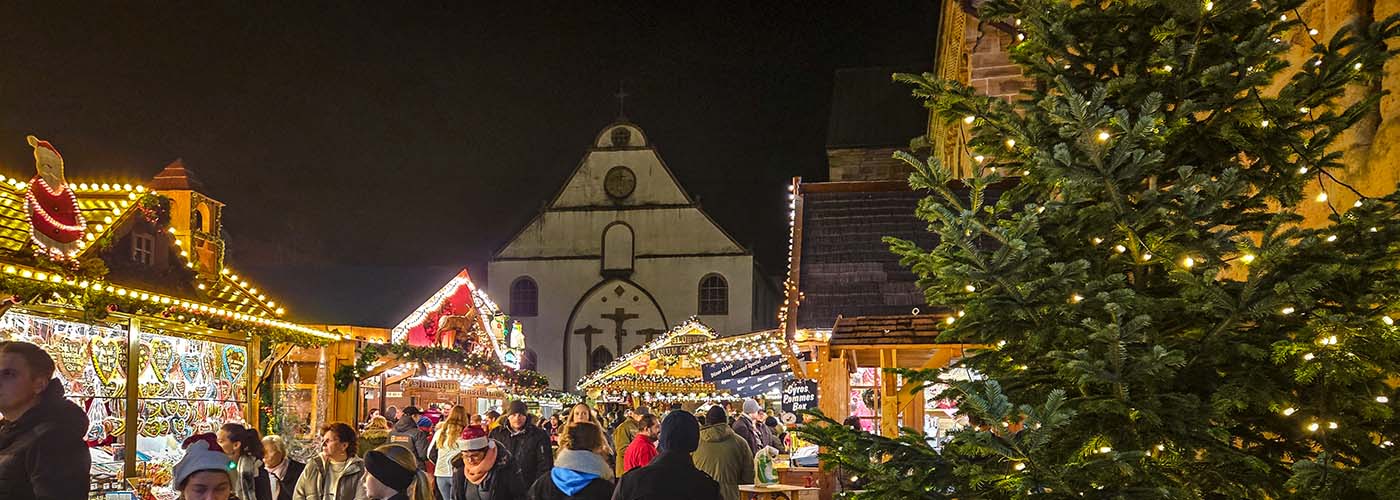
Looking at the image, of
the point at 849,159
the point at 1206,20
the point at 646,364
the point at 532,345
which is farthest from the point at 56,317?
the point at 532,345

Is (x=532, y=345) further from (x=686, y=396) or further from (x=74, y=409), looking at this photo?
(x=74, y=409)

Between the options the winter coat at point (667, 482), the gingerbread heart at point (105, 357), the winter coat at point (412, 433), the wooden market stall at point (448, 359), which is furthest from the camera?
the wooden market stall at point (448, 359)

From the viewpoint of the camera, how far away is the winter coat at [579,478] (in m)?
5.70

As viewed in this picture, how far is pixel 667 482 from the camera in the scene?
5363mm

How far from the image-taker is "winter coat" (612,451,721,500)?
5328 millimetres

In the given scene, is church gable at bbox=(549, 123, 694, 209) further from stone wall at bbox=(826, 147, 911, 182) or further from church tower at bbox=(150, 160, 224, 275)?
church tower at bbox=(150, 160, 224, 275)

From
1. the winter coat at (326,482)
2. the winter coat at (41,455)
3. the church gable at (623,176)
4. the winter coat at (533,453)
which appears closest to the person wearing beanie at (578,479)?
the winter coat at (326,482)

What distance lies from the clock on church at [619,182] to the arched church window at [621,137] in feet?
2.96

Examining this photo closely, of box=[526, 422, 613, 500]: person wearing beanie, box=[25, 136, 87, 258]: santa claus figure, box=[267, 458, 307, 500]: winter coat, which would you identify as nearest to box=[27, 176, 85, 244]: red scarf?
box=[25, 136, 87, 258]: santa claus figure

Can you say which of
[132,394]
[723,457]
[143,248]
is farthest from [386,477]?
[143,248]

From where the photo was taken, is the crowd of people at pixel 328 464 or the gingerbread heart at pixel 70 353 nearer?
the crowd of people at pixel 328 464

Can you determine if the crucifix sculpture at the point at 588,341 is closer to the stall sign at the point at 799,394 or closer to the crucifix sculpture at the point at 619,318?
the crucifix sculpture at the point at 619,318

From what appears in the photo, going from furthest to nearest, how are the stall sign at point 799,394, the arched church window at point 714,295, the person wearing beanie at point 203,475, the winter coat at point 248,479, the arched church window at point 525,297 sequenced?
1. the arched church window at point 525,297
2. the arched church window at point 714,295
3. the stall sign at point 799,394
4. the winter coat at point 248,479
5. the person wearing beanie at point 203,475

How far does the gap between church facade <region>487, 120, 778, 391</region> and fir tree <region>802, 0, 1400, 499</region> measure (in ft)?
120
